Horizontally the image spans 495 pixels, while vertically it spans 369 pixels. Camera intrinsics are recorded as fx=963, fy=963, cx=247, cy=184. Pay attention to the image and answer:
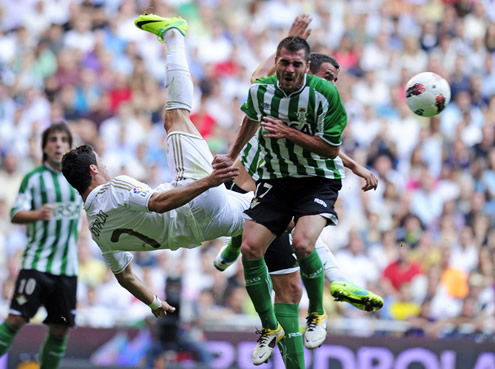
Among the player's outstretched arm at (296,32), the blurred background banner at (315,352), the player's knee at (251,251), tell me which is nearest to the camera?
the player's knee at (251,251)

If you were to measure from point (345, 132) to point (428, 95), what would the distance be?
645 centimetres

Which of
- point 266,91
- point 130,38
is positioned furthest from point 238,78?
point 266,91

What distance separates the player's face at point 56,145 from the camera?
9.73 m

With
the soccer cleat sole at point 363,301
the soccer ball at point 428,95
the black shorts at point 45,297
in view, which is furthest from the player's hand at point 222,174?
the black shorts at point 45,297

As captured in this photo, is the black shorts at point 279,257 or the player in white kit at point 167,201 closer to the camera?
the player in white kit at point 167,201

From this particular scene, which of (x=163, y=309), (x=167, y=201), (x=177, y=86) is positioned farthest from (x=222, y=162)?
(x=163, y=309)

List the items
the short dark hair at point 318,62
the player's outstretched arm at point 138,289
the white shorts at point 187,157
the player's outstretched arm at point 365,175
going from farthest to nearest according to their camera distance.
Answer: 1. the player's outstretched arm at point 365,175
2. the short dark hair at point 318,62
3. the player's outstretched arm at point 138,289
4. the white shorts at point 187,157

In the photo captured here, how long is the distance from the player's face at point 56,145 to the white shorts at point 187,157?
2.08 m

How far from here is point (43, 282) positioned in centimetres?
974

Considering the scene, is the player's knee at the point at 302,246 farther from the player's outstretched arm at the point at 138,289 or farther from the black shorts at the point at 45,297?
the black shorts at the point at 45,297

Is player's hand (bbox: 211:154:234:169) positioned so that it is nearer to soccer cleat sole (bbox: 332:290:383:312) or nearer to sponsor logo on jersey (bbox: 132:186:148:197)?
sponsor logo on jersey (bbox: 132:186:148:197)

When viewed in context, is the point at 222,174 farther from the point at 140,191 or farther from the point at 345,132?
the point at 345,132

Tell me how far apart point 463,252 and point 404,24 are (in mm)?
5238

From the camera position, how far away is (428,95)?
8617 mm
